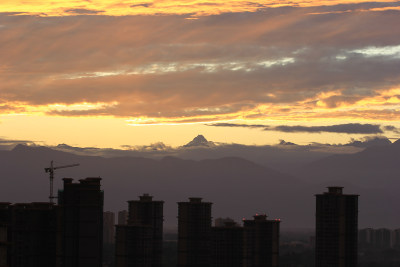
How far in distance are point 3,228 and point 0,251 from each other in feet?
20.6

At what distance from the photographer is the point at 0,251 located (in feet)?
482

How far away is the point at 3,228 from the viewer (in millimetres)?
152500
